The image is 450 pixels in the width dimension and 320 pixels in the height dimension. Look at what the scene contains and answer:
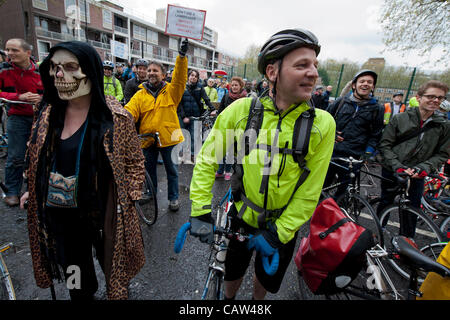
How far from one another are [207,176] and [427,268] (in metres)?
1.49

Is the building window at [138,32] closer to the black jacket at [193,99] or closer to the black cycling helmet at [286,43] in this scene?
the black jacket at [193,99]

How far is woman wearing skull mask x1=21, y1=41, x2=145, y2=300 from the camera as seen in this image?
1.48 m

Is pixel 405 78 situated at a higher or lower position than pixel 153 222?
higher

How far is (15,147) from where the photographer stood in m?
3.38

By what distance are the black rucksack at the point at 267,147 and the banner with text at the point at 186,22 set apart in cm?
235

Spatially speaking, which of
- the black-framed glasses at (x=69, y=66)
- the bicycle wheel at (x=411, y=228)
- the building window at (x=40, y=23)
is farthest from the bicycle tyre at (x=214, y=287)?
the building window at (x=40, y=23)

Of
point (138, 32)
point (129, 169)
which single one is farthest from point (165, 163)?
point (138, 32)

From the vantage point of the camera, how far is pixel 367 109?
10.5ft

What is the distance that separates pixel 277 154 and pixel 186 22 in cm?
284

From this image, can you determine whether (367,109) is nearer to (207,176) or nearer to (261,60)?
(261,60)

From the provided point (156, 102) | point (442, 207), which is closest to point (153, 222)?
point (156, 102)

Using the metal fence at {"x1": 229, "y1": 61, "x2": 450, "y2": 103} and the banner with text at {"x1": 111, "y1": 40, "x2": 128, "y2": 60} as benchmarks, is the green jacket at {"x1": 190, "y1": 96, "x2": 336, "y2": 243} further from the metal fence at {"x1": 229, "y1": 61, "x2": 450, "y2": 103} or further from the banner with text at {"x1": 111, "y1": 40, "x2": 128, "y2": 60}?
the banner with text at {"x1": 111, "y1": 40, "x2": 128, "y2": 60}

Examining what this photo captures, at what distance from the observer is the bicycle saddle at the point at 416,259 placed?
53.4 inches

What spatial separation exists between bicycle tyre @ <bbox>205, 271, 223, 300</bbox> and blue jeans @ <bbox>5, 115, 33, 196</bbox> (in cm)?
350
